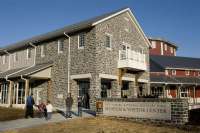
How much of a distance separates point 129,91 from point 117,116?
418 inches

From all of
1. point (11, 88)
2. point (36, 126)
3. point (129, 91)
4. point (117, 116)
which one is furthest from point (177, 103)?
point (11, 88)

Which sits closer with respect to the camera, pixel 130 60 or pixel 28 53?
pixel 130 60

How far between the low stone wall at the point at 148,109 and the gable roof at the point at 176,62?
27.6m

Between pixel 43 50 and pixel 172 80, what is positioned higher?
pixel 43 50

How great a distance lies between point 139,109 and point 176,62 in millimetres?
32925

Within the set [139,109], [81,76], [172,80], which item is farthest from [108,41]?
[172,80]

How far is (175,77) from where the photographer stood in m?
44.7

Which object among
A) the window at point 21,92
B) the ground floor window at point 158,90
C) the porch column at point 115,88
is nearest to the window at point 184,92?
the ground floor window at point 158,90

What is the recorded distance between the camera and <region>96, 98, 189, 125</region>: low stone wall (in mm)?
15734

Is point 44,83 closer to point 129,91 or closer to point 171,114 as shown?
point 129,91

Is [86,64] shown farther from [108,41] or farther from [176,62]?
[176,62]

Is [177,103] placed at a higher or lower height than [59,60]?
lower

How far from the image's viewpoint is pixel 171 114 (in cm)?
1600

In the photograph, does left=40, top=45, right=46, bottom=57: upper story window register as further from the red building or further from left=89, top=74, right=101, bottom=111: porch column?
the red building
